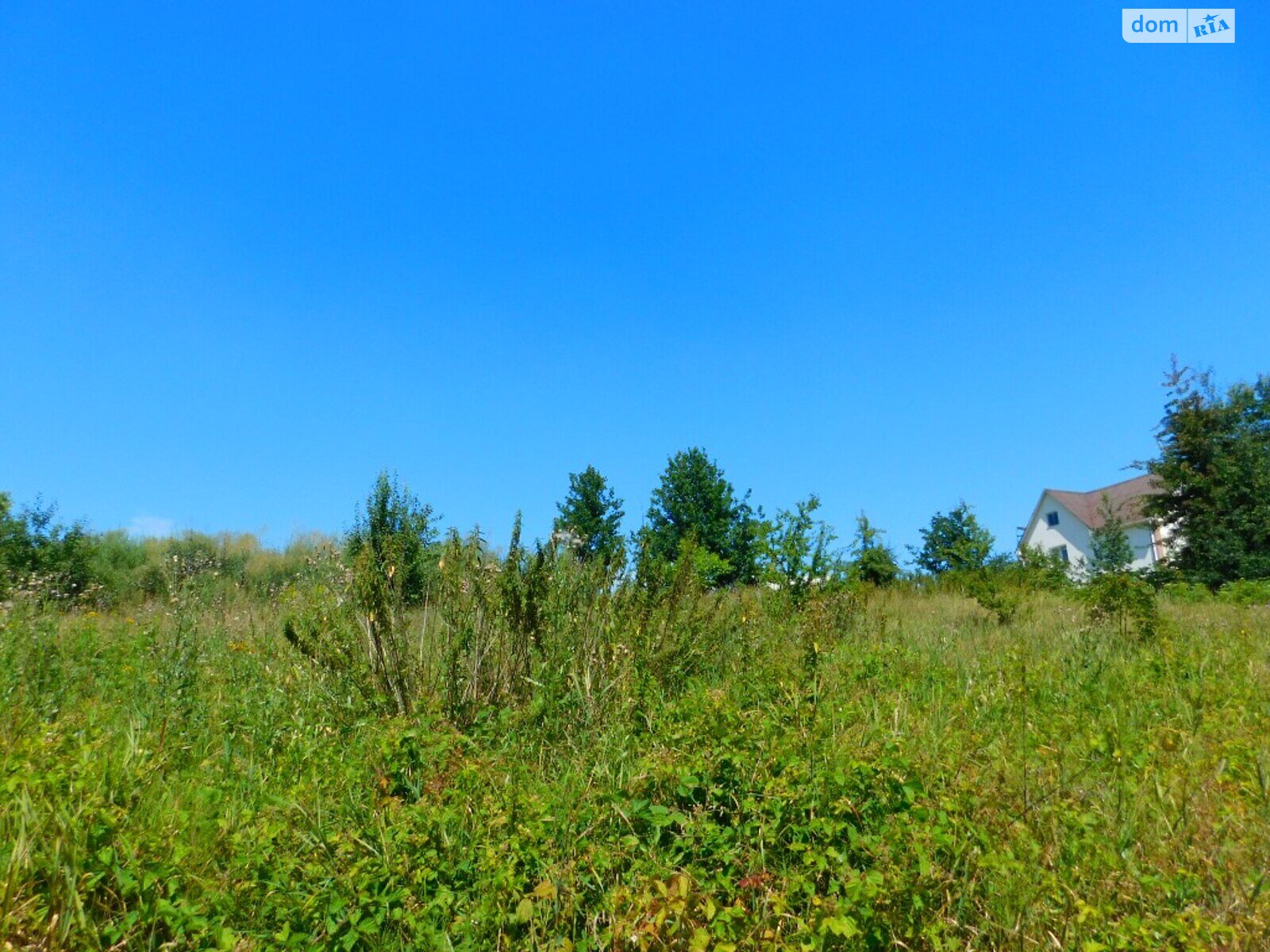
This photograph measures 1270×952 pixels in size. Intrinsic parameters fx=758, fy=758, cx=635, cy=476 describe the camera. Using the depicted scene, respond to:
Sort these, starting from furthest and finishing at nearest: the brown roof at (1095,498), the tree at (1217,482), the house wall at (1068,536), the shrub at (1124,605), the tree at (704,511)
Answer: the brown roof at (1095,498), the house wall at (1068,536), the tree at (704,511), the tree at (1217,482), the shrub at (1124,605)

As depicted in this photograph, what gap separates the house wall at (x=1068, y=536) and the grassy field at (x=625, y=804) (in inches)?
1572

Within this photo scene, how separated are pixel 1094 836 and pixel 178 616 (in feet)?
20.1

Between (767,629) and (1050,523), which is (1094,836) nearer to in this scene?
(767,629)

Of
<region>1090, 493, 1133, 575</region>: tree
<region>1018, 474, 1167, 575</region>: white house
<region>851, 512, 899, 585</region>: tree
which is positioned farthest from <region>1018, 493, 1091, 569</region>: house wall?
<region>851, 512, 899, 585</region>: tree

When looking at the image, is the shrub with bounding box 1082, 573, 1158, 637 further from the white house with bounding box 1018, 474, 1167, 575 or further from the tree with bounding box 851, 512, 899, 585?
the white house with bounding box 1018, 474, 1167, 575

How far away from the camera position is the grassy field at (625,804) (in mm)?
2732

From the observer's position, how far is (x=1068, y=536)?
1746 inches

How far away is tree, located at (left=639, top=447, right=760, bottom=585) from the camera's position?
26.1 m

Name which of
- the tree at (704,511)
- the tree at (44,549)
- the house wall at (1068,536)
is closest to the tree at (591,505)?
the tree at (704,511)

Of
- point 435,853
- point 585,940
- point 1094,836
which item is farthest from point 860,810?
point 435,853

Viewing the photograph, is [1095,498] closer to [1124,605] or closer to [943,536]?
[943,536]

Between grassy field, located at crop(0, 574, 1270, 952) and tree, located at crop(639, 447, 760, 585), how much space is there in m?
20.3

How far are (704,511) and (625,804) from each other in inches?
925

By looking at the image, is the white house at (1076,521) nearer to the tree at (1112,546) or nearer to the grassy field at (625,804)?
the tree at (1112,546)
